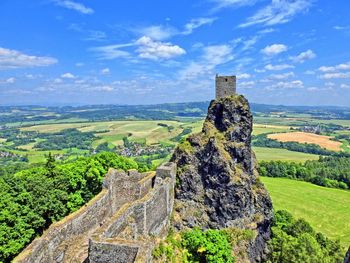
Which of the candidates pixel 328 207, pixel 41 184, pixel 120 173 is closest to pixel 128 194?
pixel 120 173

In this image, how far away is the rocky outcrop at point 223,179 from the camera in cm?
4138

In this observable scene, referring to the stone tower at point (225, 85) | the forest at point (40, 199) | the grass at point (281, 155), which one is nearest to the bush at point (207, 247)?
the forest at point (40, 199)

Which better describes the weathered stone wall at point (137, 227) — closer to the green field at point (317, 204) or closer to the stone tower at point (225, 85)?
the stone tower at point (225, 85)

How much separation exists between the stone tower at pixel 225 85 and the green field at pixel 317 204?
42.4 meters

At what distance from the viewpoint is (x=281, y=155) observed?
16000 cm

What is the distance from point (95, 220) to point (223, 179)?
17787 mm

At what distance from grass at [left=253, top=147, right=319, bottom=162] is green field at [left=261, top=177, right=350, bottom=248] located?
1339 inches

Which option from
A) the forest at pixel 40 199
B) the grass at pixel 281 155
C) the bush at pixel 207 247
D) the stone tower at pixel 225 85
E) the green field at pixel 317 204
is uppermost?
the stone tower at pixel 225 85

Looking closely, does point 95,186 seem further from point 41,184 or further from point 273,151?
point 273,151

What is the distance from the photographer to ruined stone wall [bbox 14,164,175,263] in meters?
23.4

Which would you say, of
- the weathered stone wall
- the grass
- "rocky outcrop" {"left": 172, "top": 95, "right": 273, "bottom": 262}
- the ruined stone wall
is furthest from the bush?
the grass

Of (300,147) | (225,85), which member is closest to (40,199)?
(225,85)

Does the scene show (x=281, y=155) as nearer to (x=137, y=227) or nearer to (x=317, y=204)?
(x=317, y=204)

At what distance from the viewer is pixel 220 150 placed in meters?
42.9
